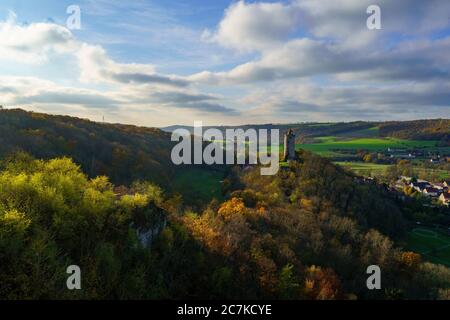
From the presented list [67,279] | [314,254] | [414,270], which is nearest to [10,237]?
[67,279]

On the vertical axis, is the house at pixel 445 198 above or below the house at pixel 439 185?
below

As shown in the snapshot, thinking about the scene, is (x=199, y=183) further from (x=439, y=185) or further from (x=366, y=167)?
(x=366, y=167)

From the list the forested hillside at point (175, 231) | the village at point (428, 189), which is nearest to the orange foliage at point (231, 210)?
the forested hillside at point (175, 231)

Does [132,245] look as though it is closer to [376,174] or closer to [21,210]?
[21,210]

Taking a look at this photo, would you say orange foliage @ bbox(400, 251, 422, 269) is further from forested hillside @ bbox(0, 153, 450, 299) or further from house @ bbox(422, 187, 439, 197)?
house @ bbox(422, 187, 439, 197)

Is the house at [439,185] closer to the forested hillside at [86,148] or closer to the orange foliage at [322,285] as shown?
the forested hillside at [86,148]

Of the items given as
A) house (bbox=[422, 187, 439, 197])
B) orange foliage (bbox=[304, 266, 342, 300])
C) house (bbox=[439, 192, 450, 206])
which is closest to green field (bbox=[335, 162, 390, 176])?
house (bbox=[422, 187, 439, 197])
